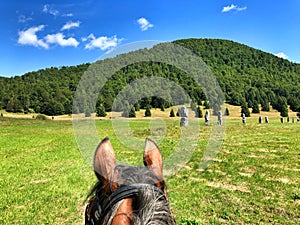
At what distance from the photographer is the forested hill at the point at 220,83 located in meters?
47.3

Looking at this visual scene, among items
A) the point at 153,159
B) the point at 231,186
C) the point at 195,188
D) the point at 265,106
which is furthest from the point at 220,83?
the point at 153,159

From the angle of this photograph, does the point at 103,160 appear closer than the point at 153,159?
Yes

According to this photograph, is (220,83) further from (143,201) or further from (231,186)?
(143,201)

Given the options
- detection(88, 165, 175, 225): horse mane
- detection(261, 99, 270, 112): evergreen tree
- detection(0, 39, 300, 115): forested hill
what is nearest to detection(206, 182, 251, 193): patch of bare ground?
detection(0, 39, 300, 115): forested hill

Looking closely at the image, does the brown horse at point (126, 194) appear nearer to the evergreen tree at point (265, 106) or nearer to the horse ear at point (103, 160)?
the horse ear at point (103, 160)

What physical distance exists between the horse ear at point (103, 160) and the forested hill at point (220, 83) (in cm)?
362

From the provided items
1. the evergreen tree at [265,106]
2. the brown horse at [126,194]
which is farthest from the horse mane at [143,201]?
the evergreen tree at [265,106]

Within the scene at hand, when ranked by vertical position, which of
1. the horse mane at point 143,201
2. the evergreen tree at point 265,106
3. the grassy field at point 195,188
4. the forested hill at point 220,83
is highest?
the forested hill at point 220,83

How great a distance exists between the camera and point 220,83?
3351 inches

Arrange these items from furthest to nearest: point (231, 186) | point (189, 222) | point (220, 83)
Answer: point (220, 83), point (231, 186), point (189, 222)

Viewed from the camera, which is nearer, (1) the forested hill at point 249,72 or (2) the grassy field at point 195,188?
(2) the grassy field at point 195,188

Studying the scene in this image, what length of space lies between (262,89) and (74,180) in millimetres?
93176

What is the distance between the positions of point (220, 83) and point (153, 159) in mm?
86674

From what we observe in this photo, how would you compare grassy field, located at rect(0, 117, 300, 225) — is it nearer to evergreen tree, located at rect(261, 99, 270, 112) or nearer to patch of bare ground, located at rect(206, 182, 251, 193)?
patch of bare ground, located at rect(206, 182, 251, 193)
